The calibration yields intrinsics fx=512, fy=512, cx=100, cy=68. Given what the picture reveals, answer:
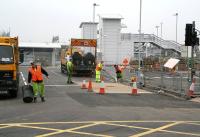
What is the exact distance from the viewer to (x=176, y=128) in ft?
43.9

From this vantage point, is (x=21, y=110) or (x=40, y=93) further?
(x=40, y=93)

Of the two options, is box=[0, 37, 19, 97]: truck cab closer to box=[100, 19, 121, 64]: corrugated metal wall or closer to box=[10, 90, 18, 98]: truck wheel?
box=[10, 90, 18, 98]: truck wheel

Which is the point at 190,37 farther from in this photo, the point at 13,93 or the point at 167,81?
the point at 13,93

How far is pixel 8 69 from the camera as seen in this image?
70.5 feet

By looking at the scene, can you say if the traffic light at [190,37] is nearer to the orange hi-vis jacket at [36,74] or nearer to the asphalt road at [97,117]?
the asphalt road at [97,117]

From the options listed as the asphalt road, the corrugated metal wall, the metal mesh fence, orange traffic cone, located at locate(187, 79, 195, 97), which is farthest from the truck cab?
the corrugated metal wall

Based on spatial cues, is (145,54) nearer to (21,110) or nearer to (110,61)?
(110,61)

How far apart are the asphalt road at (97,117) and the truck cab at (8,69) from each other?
54cm

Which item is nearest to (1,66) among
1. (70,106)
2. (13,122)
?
(70,106)

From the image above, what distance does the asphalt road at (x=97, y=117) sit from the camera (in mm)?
12461

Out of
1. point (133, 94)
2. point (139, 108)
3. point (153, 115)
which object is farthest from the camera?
point (133, 94)

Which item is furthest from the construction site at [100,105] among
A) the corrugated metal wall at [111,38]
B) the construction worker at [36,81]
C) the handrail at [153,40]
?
the handrail at [153,40]

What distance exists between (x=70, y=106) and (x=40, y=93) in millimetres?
2325

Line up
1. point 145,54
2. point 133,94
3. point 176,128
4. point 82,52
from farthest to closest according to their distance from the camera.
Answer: point 145,54
point 82,52
point 133,94
point 176,128
